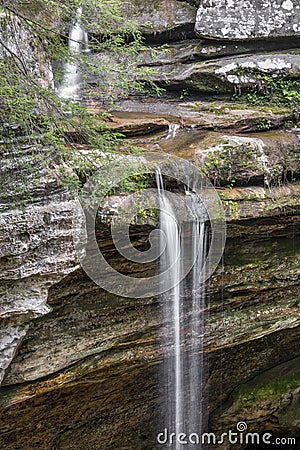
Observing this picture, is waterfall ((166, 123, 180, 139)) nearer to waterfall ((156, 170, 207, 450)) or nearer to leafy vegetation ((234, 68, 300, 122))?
waterfall ((156, 170, 207, 450))

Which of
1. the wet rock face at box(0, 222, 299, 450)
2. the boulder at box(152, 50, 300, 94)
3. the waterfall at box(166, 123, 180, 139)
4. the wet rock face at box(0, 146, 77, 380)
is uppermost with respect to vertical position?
the boulder at box(152, 50, 300, 94)

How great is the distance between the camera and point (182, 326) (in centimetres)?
557

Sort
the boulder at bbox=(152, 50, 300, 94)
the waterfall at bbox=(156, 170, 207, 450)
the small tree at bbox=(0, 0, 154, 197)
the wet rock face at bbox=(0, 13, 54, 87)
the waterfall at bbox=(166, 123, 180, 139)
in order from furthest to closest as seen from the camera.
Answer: the boulder at bbox=(152, 50, 300, 94) → the waterfall at bbox=(166, 123, 180, 139) → the waterfall at bbox=(156, 170, 207, 450) → the wet rock face at bbox=(0, 13, 54, 87) → the small tree at bbox=(0, 0, 154, 197)

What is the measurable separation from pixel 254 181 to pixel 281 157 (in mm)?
508

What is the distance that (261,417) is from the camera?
682cm

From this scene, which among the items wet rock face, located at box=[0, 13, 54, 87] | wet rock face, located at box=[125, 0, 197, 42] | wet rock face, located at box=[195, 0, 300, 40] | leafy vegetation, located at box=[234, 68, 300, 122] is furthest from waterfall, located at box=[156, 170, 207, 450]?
wet rock face, located at box=[125, 0, 197, 42]

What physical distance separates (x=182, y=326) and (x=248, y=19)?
17.5ft

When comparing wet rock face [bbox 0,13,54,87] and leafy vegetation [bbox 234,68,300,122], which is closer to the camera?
wet rock face [bbox 0,13,54,87]

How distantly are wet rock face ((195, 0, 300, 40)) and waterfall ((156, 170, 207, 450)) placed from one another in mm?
3864

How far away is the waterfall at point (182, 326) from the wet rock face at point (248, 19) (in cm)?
386

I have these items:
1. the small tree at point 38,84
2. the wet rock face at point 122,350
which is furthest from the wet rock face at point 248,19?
the wet rock face at point 122,350

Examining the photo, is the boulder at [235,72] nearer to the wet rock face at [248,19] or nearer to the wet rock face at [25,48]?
the wet rock face at [248,19]

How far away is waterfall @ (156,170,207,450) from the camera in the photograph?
16.0 feet

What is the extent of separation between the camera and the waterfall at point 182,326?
16.0ft
